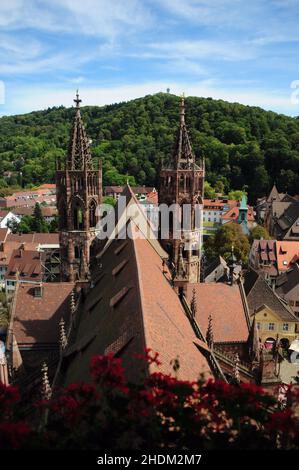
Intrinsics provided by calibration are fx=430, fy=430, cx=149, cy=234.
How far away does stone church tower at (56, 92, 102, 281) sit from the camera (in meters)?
31.5

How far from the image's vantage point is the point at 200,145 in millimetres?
133750

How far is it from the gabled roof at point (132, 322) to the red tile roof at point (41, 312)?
303cm

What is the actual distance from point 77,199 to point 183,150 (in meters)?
8.69

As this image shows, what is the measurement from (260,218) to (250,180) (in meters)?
23.7

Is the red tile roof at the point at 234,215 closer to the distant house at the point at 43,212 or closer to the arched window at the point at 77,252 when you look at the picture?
the distant house at the point at 43,212

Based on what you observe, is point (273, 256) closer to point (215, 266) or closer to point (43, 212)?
point (215, 266)

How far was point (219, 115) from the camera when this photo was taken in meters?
149

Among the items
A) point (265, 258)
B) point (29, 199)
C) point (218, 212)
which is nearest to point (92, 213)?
point (265, 258)

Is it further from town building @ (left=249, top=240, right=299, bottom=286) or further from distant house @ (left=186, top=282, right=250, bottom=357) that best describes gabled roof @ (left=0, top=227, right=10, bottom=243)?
distant house @ (left=186, top=282, right=250, bottom=357)

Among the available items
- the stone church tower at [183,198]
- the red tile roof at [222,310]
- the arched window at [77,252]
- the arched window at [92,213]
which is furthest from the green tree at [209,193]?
the red tile roof at [222,310]

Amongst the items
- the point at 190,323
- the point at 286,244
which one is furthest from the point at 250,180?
the point at 190,323

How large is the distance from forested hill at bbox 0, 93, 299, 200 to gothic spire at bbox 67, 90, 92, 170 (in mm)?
91810

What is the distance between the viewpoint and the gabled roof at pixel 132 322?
14102 millimetres

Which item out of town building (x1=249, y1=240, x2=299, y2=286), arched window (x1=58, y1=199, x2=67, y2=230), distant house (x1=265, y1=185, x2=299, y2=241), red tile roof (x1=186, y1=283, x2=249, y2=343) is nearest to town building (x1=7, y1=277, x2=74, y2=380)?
arched window (x1=58, y1=199, x2=67, y2=230)
